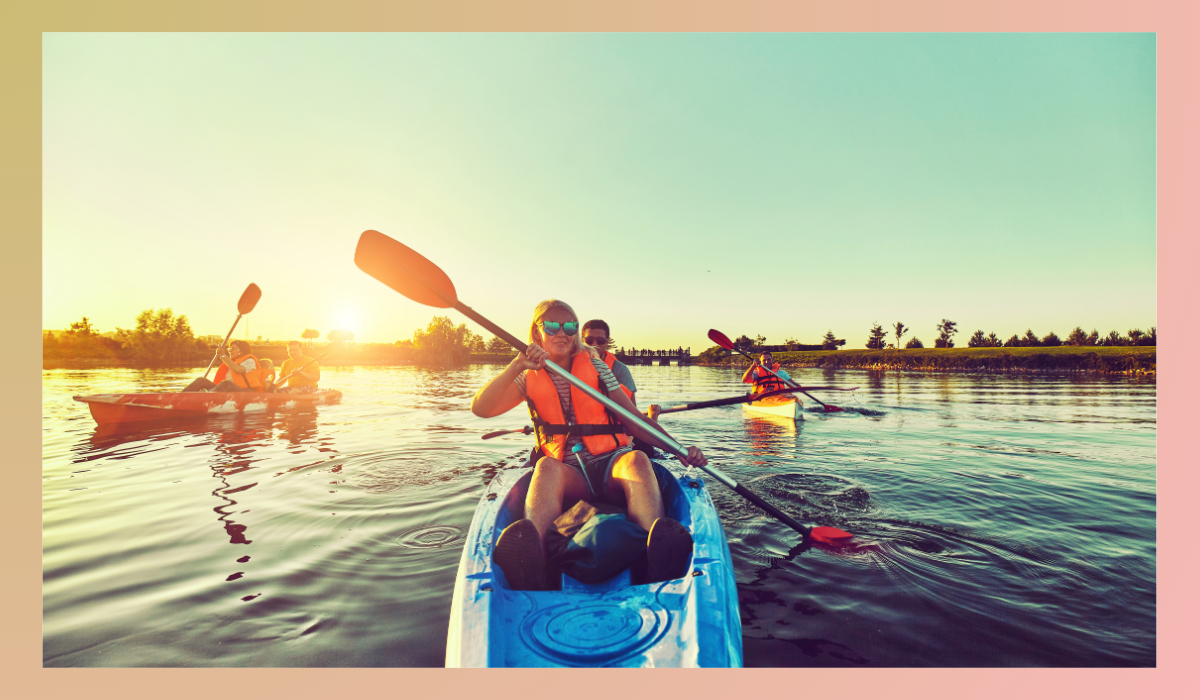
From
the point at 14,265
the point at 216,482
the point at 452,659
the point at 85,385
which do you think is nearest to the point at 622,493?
the point at 452,659

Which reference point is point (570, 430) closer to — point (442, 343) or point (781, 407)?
point (781, 407)

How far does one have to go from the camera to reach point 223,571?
137 inches

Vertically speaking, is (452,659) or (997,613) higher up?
(452,659)

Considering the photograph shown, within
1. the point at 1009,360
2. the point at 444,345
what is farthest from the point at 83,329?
the point at 1009,360

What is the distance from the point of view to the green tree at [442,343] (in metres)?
63.1

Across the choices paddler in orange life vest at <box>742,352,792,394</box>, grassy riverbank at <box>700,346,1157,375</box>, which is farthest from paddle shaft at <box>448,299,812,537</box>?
grassy riverbank at <box>700,346,1157,375</box>

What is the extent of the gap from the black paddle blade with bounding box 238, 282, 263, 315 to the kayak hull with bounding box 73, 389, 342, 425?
8.48 feet

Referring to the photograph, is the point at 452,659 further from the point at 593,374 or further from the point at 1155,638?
the point at 1155,638

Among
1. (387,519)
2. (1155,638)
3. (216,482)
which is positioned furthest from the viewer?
(216,482)

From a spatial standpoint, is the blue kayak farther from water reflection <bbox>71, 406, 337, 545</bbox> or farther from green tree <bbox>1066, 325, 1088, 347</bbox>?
green tree <bbox>1066, 325, 1088, 347</bbox>

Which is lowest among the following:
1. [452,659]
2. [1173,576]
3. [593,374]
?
[1173,576]

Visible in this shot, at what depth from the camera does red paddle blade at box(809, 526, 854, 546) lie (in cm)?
388

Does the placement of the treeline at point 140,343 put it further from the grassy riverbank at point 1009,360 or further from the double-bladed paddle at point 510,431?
the grassy riverbank at point 1009,360

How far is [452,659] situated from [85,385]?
24809 mm
